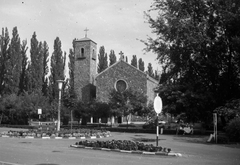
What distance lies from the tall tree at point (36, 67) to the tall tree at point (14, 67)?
86.4 inches

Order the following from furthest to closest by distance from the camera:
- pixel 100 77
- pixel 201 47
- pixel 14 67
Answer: pixel 100 77 < pixel 14 67 < pixel 201 47

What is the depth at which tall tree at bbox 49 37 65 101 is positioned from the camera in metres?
54.4

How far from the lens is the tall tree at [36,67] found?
5188cm

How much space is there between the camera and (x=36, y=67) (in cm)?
5225

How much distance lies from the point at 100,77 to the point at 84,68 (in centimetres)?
491

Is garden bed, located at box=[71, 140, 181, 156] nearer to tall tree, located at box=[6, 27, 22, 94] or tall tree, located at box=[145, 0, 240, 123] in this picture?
tall tree, located at box=[145, 0, 240, 123]

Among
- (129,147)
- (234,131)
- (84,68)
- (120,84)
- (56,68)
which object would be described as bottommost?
(129,147)

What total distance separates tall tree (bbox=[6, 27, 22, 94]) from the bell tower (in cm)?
1171

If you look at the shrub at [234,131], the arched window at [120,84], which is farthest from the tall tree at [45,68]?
the shrub at [234,131]

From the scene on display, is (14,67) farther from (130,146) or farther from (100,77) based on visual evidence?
(130,146)

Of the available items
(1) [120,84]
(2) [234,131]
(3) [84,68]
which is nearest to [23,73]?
(3) [84,68]

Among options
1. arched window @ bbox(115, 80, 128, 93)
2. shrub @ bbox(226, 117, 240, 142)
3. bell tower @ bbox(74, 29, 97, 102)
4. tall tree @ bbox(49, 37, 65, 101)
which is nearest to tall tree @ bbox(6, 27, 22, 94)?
tall tree @ bbox(49, 37, 65, 101)

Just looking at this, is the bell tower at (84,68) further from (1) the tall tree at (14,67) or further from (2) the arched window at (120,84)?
(1) the tall tree at (14,67)

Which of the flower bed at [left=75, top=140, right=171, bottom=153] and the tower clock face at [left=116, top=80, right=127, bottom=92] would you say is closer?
the flower bed at [left=75, top=140, right=171, bottom=153]
